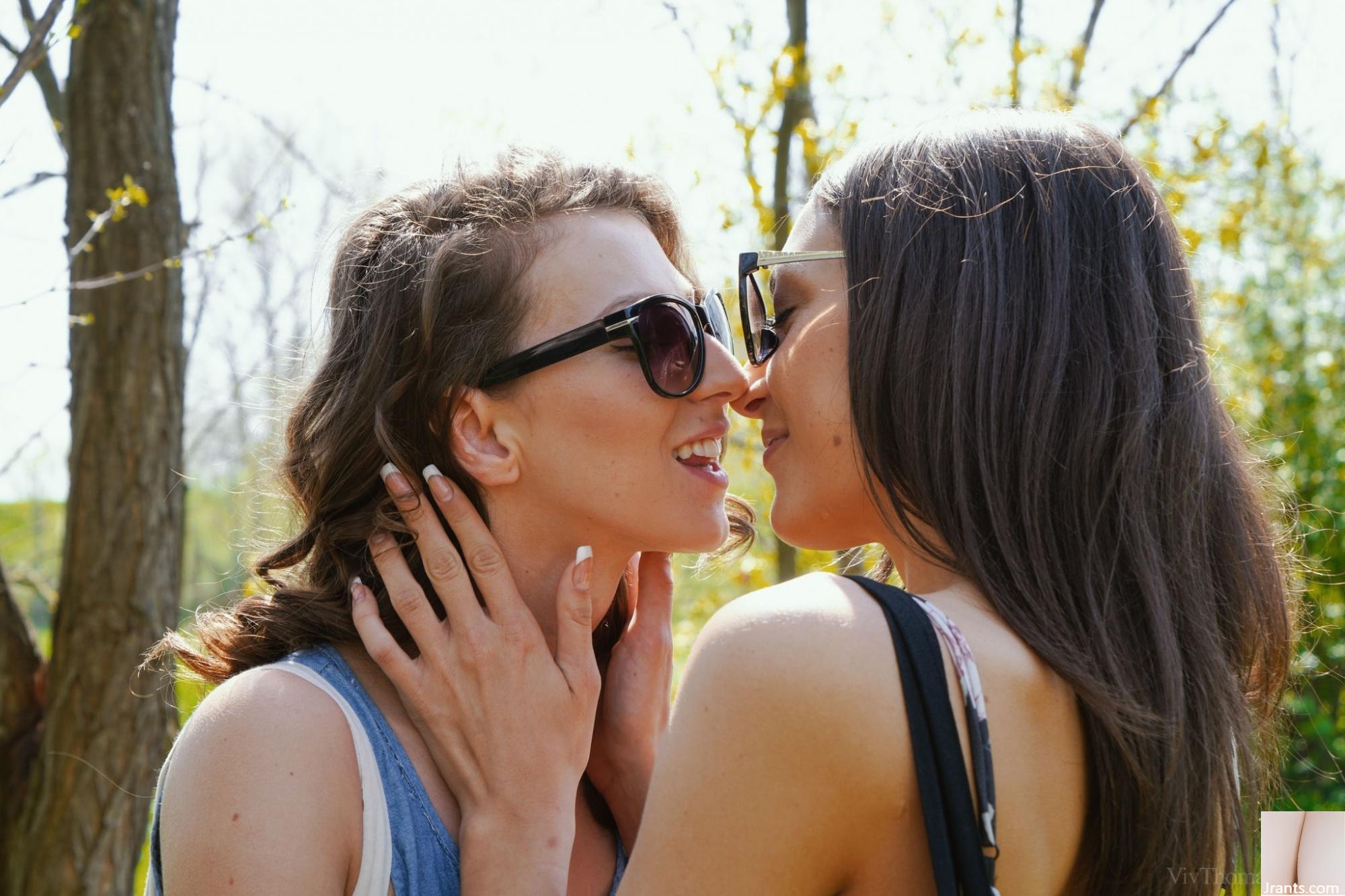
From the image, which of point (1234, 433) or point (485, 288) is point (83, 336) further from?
point (1234, 433)

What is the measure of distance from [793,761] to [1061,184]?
111 centimetres

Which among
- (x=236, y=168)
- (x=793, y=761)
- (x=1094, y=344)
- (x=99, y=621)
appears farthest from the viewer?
(x=236, y=168)

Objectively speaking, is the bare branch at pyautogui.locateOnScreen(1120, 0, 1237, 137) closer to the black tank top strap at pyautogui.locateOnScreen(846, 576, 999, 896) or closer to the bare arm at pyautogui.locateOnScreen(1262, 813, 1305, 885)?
the bare arm at pyautogui.locateOnScreen(1262, 813, 1305, 885)

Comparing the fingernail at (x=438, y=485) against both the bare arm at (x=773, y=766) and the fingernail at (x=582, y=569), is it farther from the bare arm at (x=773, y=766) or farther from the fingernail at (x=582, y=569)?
the bare arm at (x=773, y=766)

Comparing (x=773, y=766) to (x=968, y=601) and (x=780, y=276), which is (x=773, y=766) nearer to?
(x=968, y=601)

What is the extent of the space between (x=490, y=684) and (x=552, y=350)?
682 millimetres

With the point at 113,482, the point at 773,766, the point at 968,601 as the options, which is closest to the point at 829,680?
the point at 773,766

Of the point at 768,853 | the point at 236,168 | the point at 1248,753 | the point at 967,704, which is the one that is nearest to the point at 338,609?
the point at 768,853

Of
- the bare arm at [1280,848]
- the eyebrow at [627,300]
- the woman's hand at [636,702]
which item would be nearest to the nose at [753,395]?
the eyebrow at [627,300]

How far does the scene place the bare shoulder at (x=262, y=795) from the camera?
1.73m

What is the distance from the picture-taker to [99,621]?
3547mm

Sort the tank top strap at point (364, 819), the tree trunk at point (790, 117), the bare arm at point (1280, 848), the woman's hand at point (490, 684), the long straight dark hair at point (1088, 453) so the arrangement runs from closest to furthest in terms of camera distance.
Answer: the long straight dark hair at point (1088, 453) → the tank top strap at point (364, 819) → the woman's hand at point (490, 684) → the bare arm at point (1280, 848) → the tree trunk at point (790, 117)

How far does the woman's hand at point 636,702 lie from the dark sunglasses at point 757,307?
22.2 inches

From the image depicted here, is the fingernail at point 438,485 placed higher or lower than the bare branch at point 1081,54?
lower
